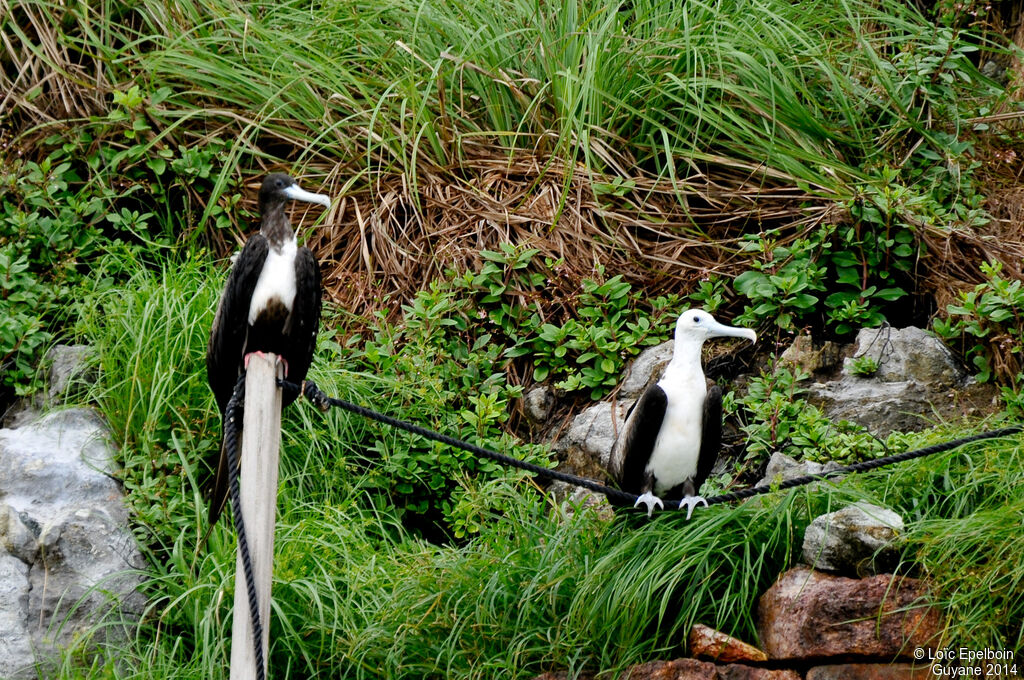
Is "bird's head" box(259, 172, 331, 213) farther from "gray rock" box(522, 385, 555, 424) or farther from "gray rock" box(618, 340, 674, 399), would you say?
"gray rock" box(618, 340, 674, 399)

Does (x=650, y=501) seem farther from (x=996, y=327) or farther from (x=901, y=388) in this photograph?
(x=996, y=327)

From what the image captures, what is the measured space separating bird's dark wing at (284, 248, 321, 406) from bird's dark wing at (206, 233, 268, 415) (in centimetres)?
13

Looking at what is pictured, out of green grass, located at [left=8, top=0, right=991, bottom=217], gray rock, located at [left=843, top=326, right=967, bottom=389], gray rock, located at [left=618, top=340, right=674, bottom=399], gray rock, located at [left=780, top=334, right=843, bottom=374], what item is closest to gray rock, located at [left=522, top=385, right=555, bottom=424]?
gray rock, located at [left=618, top=340, right=674, bottom=399]

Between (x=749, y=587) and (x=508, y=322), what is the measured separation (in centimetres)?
219

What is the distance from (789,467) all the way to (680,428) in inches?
36.0

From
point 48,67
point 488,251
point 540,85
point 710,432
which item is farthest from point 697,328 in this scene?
point 48,67

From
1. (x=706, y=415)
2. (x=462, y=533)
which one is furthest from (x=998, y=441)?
(x=462, y=533)

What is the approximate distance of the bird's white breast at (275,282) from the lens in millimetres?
4004

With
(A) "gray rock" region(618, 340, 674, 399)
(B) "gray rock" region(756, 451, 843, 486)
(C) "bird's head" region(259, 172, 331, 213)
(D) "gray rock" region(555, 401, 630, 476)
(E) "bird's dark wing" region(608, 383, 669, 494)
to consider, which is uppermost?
(C) "bird's head" region(259, 172, 331, 213)

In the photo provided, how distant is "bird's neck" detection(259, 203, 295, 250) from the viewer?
4.07m

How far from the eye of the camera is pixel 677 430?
392cm

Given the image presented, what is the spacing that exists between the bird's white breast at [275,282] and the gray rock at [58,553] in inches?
49.3

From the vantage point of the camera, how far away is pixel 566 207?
591 cm

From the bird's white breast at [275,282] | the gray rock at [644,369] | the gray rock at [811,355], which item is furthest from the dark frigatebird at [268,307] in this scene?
the gray rock at [811,355]
